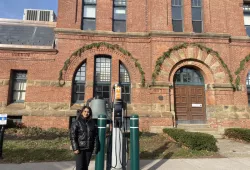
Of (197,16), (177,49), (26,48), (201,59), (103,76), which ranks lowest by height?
(103,76)

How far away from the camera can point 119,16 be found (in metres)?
14.5

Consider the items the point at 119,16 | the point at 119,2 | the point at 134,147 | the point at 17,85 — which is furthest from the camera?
the point at 119,2

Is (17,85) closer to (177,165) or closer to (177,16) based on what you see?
(177,165)

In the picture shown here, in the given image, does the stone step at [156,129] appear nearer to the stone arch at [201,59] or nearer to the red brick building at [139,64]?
the red brick building at [139,64]

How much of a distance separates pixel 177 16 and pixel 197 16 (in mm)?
1501

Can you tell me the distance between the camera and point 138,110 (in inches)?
506

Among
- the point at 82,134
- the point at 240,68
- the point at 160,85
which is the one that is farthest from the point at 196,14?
the point at 82,134

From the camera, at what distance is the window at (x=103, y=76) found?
13.4 meters

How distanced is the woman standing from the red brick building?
8.26 m

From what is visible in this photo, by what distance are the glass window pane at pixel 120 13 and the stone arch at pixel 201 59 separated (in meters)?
4.25

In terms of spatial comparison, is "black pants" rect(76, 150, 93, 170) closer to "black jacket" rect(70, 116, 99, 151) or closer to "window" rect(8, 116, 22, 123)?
"black jacket" rect(70, 116, 99, 151)

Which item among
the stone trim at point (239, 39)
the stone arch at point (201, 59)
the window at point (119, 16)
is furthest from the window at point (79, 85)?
the stone trim at point (239, 39)

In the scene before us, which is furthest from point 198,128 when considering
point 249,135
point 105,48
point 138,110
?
point 105,48

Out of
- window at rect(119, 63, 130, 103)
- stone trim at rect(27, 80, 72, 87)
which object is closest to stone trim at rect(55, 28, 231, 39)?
window at rect(119, 63, 130, 103)
